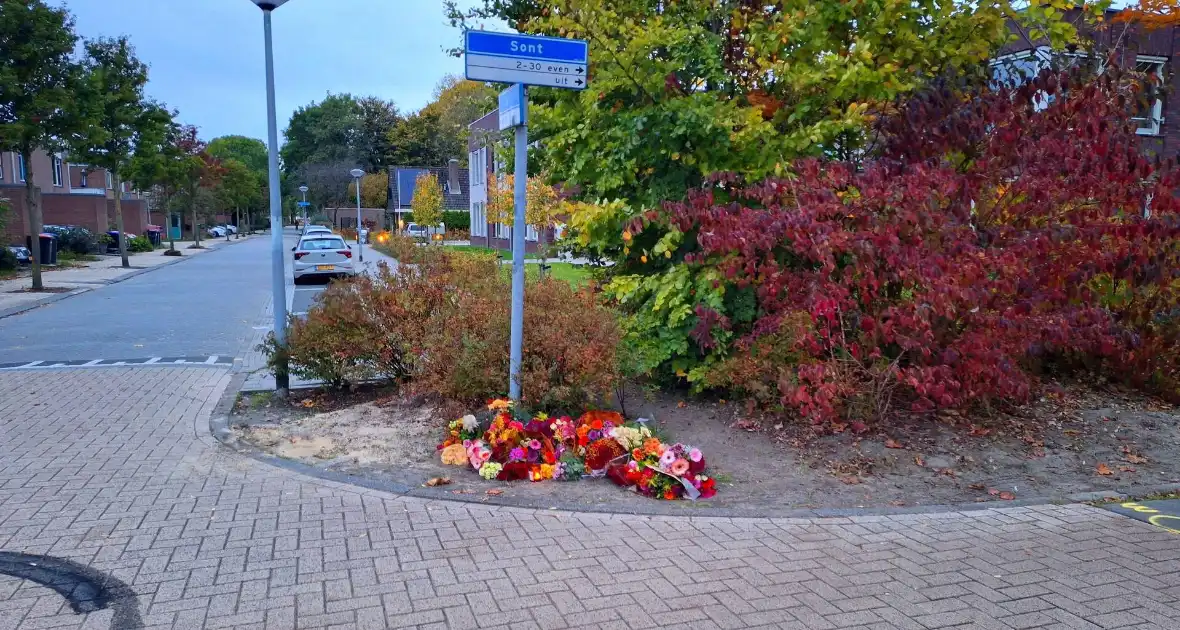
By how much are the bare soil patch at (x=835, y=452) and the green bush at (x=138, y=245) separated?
42.6 m

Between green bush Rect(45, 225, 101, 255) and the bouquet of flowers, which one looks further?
green bush Rect(45, 225, 101, 255)

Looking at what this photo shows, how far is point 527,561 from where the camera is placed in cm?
418

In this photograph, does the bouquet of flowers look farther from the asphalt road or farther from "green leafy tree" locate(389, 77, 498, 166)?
"green leafy tree" locate(389, 77, 498, 166)

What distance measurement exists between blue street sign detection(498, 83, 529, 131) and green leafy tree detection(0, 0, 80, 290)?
17155 mm

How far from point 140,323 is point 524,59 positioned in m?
11.3

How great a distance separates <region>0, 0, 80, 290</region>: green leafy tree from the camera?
1831 centimetres

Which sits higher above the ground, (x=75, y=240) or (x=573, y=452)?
(x=75, y=240)

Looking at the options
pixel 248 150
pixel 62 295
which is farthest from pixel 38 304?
pixel 248 150

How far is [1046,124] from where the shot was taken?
636cm

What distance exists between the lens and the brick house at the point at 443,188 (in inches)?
2516

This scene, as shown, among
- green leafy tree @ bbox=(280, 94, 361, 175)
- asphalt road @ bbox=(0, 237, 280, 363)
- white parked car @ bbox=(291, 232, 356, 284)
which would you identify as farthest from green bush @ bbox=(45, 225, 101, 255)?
green leafy tree @ bbox=(280, 94, 361, 175)

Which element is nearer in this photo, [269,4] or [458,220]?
[269,4]

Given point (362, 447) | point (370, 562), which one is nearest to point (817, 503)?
point (370, 562)

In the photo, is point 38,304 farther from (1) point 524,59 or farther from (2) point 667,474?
(2) point 667,474
